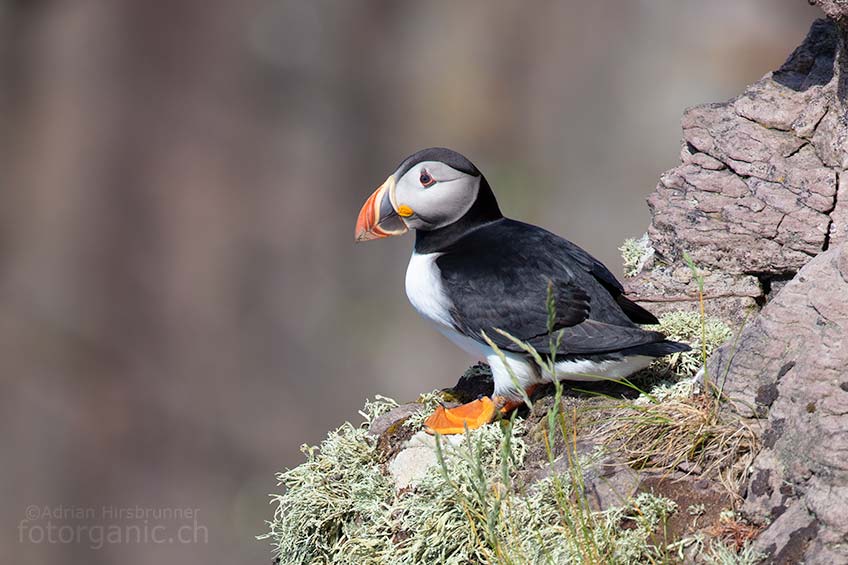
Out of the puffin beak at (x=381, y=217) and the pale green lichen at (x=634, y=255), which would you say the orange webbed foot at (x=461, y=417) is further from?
the pale green lichen at (x=634, y=255)

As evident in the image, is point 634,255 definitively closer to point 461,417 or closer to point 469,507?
point 461,417

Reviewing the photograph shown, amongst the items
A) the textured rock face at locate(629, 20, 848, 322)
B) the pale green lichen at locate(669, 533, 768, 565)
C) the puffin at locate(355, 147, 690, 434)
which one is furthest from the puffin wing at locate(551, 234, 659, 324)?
the pale green lichen at locate(669, 533, 768, 565)

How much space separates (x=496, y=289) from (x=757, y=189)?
1369 mm

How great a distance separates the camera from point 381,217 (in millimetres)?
4695

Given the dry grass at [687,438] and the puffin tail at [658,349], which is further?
the puffin tail at [658,349]

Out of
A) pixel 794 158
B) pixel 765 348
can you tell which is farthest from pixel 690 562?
pixel 794 158

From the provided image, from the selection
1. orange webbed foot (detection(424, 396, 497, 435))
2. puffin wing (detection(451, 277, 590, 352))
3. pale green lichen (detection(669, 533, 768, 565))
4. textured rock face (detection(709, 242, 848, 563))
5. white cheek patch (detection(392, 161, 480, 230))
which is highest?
white cheek patch (detection(392, 161, 480, 230))

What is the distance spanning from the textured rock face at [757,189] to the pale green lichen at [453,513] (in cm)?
127

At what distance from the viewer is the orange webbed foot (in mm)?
4230

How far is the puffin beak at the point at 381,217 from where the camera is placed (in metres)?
4.66

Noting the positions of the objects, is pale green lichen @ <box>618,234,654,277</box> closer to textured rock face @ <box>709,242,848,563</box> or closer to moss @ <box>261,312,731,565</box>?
moss @ <box>261,312,731,565</box>

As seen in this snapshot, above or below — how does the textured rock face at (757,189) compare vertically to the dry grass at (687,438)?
above

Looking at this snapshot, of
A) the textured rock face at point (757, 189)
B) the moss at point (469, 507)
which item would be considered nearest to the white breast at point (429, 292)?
the moss at point (469, 507)

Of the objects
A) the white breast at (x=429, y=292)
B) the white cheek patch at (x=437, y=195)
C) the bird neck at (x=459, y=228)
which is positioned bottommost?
the white breast at (x=429, y=292)
